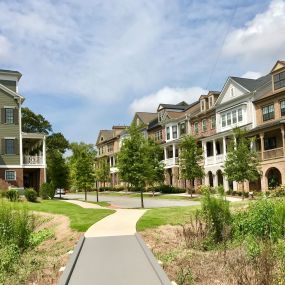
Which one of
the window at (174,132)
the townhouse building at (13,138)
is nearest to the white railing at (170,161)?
the window at (174,132)

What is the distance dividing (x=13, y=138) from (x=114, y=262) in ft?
119

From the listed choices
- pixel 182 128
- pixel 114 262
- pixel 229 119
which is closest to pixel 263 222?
pixel 114 262

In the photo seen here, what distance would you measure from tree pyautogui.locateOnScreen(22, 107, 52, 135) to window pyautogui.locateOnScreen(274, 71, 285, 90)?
4408cm

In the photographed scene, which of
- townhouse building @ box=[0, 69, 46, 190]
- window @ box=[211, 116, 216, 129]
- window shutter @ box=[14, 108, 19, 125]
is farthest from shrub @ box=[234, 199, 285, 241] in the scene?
window @ box=[211, 116, 216, 129]

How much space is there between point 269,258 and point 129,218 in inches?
428

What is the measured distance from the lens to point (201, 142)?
182 ft

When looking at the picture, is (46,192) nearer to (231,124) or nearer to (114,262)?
(231,124)

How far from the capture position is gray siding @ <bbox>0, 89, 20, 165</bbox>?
44.9 meters

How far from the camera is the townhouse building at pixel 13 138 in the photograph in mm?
44875

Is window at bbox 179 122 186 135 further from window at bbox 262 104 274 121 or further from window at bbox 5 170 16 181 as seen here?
window at bbox 5 170 16 181

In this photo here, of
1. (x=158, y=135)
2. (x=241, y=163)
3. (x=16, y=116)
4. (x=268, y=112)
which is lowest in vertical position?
(x=241, y=163)

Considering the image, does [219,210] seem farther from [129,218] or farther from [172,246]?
[129,218]

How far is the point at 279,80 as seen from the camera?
43.0m

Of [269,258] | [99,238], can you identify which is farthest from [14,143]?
[269,258]
